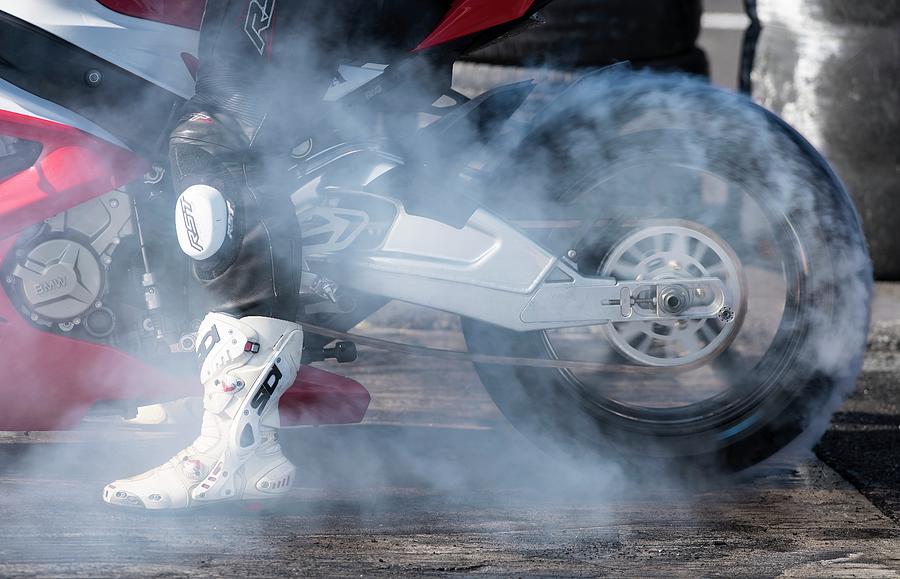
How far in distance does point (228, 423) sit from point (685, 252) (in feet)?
3.31

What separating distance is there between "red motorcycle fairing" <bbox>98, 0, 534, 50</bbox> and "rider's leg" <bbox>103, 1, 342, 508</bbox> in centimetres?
13

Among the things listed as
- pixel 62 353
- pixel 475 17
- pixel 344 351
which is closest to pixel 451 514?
pixel 344 351

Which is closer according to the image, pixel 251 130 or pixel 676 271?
pixel 251 130

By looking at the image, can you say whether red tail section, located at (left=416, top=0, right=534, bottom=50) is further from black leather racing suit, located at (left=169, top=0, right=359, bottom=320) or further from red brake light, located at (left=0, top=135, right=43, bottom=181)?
red brake light, located at (left=0, top=135, right=43, bottom=181)

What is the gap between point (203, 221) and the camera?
2.16 metres

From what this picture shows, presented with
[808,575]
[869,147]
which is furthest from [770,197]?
[869,147]

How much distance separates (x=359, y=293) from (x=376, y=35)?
1.70 ft

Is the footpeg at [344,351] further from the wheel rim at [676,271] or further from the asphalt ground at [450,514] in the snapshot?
the wheel rim at [676,271]

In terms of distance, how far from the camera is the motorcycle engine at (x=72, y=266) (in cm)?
229

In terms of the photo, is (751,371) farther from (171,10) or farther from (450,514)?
(171,10)

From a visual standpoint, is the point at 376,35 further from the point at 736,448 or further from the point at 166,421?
the point at 736,448

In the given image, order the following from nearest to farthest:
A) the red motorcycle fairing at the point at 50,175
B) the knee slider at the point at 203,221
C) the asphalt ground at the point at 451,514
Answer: the asphalt ground at the point at 451,514 < the knee slider at the point at 203,221 < the red motorcycle fairing at the point at 50,175

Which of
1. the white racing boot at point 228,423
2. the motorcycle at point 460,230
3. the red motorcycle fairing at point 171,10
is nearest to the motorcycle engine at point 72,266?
the motorcycle at point 460,230

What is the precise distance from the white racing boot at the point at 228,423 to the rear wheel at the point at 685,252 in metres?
0.49
